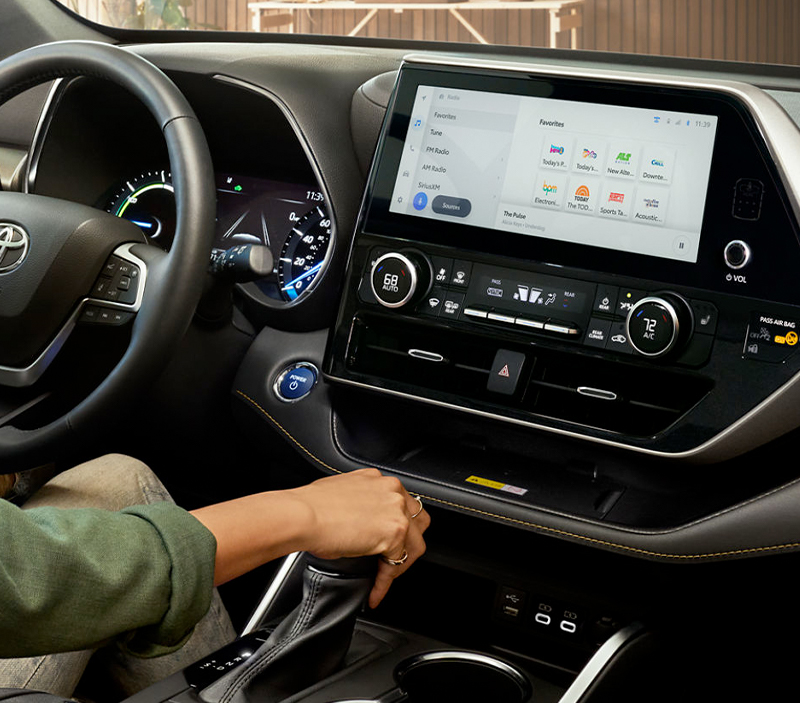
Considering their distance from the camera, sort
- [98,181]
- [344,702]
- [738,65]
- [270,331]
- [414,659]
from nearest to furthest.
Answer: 1. [344,702]
2. [414,659]
3. [738,65]
4. [270,331]
5. [98,181]

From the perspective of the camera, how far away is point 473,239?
1073 millimetres

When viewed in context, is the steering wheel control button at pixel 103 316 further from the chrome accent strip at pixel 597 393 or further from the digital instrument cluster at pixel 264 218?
the chrome accent strip at pixel 597 393

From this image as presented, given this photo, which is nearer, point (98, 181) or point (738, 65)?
point (738, 65)

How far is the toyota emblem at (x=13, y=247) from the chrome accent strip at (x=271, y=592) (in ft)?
1.54

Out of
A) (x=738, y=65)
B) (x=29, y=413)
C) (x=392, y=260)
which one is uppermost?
(x=738, y=65)

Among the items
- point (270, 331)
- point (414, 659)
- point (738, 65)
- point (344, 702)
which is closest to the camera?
point (344, 702)

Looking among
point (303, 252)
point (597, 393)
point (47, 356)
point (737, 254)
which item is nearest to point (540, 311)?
point (597, 393)

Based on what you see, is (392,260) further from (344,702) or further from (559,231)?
(344,702)

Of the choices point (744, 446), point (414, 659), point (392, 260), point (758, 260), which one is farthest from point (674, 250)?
point (414, 659)

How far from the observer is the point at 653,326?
97 centimetres

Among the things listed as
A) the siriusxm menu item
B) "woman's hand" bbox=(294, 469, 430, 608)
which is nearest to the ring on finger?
"woman's hand" bbox=(294, 469, 430, 608)

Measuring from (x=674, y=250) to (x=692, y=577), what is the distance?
1.16ft

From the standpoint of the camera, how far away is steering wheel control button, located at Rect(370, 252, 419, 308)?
3.57 ft

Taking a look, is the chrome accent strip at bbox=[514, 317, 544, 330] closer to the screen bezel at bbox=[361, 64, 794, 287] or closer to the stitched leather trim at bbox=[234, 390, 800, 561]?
the screen bezel at bbox=[361, 64, 794, 287]
